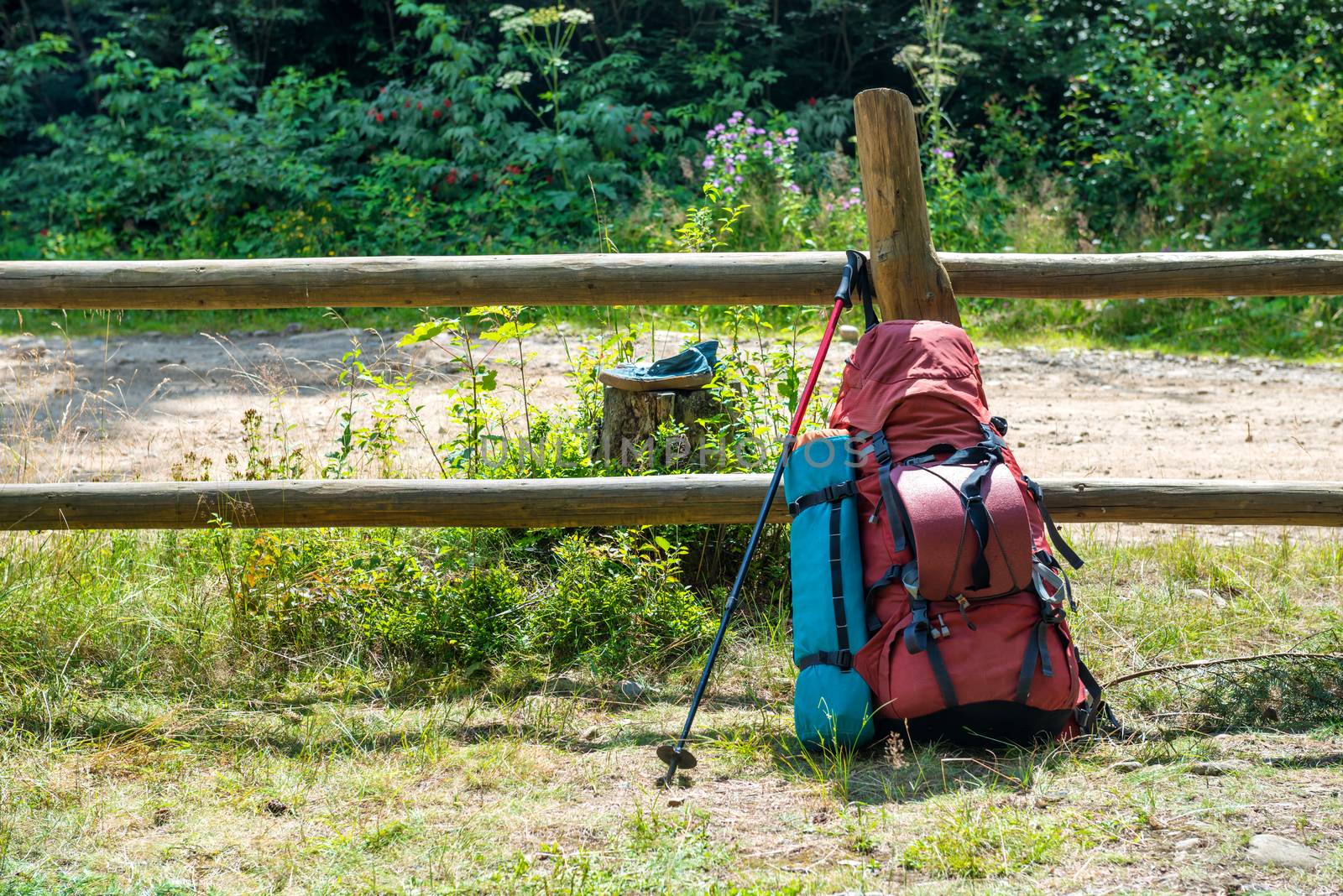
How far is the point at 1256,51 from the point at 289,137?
9.65m

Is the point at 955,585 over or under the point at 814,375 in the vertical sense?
under

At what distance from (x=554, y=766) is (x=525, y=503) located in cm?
82

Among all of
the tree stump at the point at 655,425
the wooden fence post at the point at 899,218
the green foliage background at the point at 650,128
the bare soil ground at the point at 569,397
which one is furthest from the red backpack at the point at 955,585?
the green foliage background at the point at 650,128

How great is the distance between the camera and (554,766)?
305 cm

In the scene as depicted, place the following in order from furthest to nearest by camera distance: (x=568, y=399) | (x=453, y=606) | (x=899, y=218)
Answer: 1. (x=568, y=399)
2. (x=453, y=606)
3. (x=899, y=218)

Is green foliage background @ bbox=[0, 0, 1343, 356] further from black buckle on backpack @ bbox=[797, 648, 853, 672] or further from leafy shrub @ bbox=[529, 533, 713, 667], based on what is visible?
black buckle on backpack @ bbox=[797, 648, 853, 672]

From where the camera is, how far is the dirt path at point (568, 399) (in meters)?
5.81

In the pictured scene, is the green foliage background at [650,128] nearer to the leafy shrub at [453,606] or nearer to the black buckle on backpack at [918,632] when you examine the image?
the leafy shrub at [453,606]

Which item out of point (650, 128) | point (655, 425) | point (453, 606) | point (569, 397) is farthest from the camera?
point (650, 128)

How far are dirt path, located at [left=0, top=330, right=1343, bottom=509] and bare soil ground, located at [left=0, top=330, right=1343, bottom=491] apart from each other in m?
0.02

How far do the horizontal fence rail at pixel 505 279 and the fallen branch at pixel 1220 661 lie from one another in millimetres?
1124

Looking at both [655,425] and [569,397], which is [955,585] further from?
[569,397]

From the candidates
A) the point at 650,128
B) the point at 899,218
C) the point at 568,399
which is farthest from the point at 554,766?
the point at 650,128

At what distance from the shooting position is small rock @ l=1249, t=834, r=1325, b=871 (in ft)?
7.96
